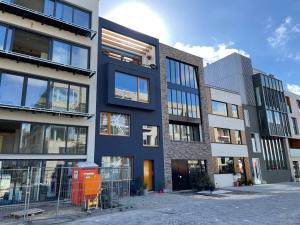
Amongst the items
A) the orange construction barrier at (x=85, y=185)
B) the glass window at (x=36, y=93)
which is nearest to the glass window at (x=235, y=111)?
the orange construction barrier at (x=85, y=185)

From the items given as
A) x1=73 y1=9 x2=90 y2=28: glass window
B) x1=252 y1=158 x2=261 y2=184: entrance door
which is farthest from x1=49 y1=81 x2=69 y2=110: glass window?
x1=252 y1=158 x2=261 y2=184: entrance door

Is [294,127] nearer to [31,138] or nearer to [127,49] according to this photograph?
[127,49]

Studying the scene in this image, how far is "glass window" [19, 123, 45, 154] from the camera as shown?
1467cm

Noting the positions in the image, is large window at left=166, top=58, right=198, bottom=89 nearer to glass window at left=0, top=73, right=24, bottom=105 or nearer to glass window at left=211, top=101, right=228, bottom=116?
glass window at left=211, top=101, right=228, bottom=116

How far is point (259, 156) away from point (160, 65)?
17161mm

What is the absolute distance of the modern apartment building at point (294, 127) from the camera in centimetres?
3503

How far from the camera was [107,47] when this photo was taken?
2231 centimetres

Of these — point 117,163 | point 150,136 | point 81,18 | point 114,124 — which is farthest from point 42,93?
point 150,136

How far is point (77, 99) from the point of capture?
17234mm

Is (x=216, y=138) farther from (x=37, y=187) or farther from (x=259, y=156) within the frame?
(x=37, y=187)

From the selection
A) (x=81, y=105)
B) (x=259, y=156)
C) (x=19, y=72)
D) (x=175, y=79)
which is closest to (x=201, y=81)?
(x=175, y=79)

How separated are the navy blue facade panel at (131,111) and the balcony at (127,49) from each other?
57 centimetres

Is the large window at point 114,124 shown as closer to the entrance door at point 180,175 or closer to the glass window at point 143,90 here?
the glass window at point 143,90

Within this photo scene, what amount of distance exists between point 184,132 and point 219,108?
21.6ft
